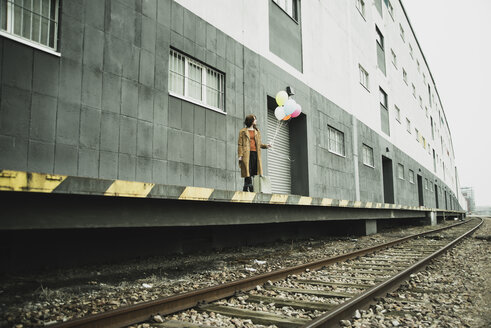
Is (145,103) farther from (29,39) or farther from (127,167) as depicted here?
(29,39)

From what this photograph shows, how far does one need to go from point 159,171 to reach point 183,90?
2.06 metres

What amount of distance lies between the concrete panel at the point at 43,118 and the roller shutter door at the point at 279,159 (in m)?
6.88

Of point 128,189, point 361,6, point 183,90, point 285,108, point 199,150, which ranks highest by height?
point 361,6

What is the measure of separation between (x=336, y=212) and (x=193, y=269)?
5.09 meters

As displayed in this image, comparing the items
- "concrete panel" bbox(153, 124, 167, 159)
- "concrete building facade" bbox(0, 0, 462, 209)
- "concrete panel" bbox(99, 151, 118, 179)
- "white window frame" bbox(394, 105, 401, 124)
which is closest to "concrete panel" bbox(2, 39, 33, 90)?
"concrete building facade" bbox(0, 0, 462, 209)

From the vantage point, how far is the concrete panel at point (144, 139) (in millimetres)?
6527

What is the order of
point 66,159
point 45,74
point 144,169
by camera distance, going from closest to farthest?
point 45,74 < point 66,159 < point 144,169

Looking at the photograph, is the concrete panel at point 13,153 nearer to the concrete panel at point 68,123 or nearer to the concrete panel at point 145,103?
the concrete panel at point 68,123

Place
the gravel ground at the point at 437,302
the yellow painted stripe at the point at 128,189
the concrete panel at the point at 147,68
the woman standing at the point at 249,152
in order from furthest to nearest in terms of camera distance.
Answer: the woman standing at the point at 249,152, the concrete panel at the point at 147,68, the yellow painted stripe at the point at 128,189, the gravel ground at the point at 437,302

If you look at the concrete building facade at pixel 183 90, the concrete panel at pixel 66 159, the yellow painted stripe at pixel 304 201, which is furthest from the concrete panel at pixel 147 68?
the yellow painted stripe at pixel 304 201

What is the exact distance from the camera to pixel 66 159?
5.37 metres

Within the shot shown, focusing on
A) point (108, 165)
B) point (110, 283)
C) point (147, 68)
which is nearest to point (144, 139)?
point (108, 165)

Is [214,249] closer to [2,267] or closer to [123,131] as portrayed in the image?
[123,131]

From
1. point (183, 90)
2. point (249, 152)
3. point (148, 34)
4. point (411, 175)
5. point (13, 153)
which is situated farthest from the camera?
point (411, 175)
